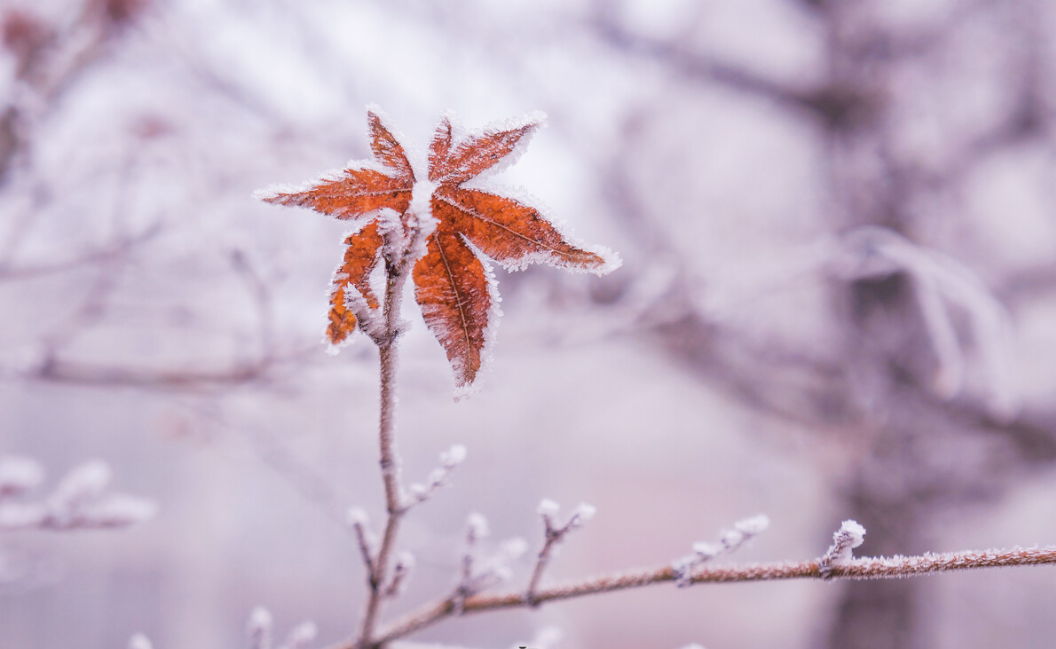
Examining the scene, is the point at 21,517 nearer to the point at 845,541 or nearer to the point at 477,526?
the point at 477,526

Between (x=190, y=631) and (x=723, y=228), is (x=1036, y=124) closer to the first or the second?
(x=723, y=228)

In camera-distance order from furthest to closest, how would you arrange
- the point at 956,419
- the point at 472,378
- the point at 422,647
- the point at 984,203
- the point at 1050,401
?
1. the point at 984,203
2. the point at 1050,401
3. the point at 956,419
4. the point at 422,647
5. the point at 472,378

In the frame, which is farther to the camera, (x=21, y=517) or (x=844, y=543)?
(x=21, y=517)

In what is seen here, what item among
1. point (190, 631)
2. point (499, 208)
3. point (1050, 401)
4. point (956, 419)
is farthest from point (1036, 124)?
point (190, 631)

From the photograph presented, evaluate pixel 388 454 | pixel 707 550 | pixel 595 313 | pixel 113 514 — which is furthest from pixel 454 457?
pixel 595 313

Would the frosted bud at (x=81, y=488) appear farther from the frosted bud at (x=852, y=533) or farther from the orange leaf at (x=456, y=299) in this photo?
the frosted bud at (x=852, y=533)

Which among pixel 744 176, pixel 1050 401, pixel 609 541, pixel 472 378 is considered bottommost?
pixel 472 378

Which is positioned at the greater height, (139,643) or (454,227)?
(454,227)
